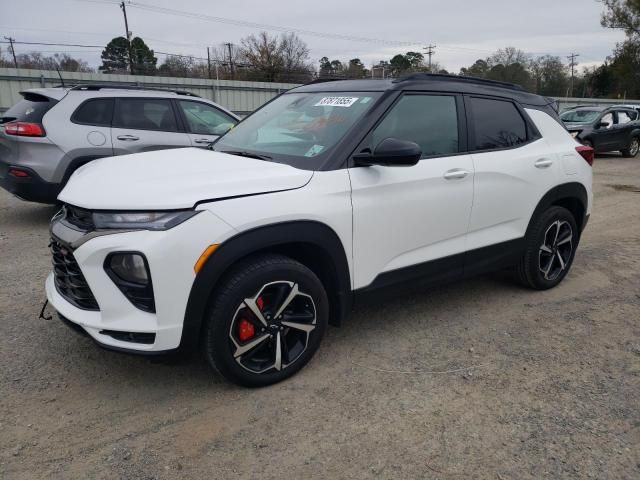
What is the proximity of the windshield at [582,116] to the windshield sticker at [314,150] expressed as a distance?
15123mm

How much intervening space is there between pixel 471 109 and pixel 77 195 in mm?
2805

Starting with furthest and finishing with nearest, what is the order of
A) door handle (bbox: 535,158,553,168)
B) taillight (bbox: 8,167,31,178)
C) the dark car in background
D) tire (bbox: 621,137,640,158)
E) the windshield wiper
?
1. tire (bbox: 621,137,640,158)
2. the dark car in background
3. taillight (bbox: 8,167,31,178)
4. door handle (bbox: 535,158,553,168)
5. the windshield wiper

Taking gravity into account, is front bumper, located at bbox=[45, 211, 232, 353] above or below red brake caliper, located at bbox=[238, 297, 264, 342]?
above

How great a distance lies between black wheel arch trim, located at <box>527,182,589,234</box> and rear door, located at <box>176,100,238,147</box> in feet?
14.2

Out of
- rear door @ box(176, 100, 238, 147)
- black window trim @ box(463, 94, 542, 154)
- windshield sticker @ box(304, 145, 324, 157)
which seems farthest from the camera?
rear door @ box(176, 100, 238, 147)

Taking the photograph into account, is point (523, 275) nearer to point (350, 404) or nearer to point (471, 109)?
point (471, 109)

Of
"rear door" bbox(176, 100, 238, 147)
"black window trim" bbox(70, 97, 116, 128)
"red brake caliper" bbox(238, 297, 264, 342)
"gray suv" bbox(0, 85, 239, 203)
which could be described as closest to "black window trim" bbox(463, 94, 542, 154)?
"red brake caliper" bbox(238, 297, 264, 342)

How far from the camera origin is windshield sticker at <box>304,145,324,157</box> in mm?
3140

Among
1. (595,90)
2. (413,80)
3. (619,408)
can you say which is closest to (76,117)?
(413,80)

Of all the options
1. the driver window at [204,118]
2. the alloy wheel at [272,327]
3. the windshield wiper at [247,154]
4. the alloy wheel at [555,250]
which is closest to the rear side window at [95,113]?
the driver window at [204,118]

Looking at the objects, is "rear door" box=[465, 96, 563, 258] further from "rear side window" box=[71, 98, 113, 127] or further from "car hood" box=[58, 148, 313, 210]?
"rear side window" box=[71, 98, 113, 127]

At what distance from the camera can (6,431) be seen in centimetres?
259

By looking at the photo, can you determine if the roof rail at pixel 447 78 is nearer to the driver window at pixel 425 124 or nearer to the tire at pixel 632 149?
the driver window at pixel 425 124

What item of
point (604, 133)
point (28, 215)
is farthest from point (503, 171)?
point (604, 133)
